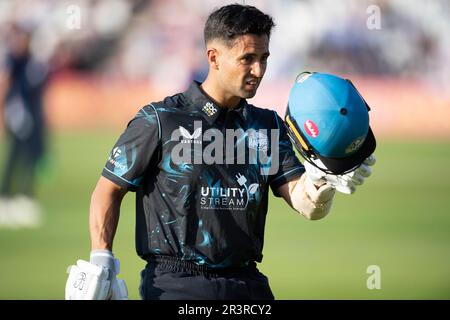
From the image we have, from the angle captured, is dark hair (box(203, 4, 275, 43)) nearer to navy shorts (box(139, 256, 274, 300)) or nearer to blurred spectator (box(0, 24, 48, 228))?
navy shorts (box(139, 256, 274, 300))

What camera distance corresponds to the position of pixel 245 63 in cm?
410

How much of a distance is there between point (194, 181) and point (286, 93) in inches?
217

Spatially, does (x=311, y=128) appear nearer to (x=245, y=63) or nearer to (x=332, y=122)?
(x=332, y=122)

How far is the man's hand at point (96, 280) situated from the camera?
381cm

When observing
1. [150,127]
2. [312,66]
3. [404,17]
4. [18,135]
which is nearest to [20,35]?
[18,135]

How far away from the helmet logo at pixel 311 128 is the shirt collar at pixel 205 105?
0.65 meters

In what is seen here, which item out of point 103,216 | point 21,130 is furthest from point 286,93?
point 103,216
